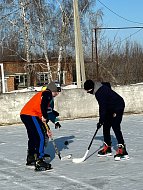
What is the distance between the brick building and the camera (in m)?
37.4

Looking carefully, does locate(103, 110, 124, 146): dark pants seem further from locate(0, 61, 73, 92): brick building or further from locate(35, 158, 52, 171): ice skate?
A: locate(0, 61, 73, 92): brick building

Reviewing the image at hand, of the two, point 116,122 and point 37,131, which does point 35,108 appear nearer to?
point 37,131

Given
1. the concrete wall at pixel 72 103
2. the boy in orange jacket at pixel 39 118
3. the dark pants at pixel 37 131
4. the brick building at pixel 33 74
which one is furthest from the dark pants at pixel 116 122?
the brick building at pixel 33 74

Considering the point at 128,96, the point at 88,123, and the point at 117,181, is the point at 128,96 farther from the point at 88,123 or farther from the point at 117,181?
the point at 117,181

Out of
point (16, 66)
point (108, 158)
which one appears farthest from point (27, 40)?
point (108, 158)

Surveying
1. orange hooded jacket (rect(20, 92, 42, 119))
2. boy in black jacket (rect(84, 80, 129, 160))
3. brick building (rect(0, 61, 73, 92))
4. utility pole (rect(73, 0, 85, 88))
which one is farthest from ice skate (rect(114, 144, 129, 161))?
brick building (rect(0, 61, 73, 92))

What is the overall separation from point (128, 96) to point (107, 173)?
9919 millimetres

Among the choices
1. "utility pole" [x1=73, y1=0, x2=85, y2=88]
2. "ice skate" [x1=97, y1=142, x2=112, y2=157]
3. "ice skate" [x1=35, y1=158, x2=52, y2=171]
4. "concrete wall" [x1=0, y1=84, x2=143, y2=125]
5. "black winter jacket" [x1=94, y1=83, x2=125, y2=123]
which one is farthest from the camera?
"utility pole" [x1=73, y1=0, x2=85, y2=88]

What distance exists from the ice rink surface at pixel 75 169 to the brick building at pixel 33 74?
25.9 metres

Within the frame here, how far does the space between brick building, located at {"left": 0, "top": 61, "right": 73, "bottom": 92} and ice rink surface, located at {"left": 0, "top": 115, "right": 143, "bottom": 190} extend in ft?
84.9

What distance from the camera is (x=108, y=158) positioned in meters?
8.27

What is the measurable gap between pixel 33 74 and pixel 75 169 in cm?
3049

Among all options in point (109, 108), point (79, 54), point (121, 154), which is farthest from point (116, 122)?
point (79, 54)

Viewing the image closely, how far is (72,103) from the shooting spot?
15.8m
